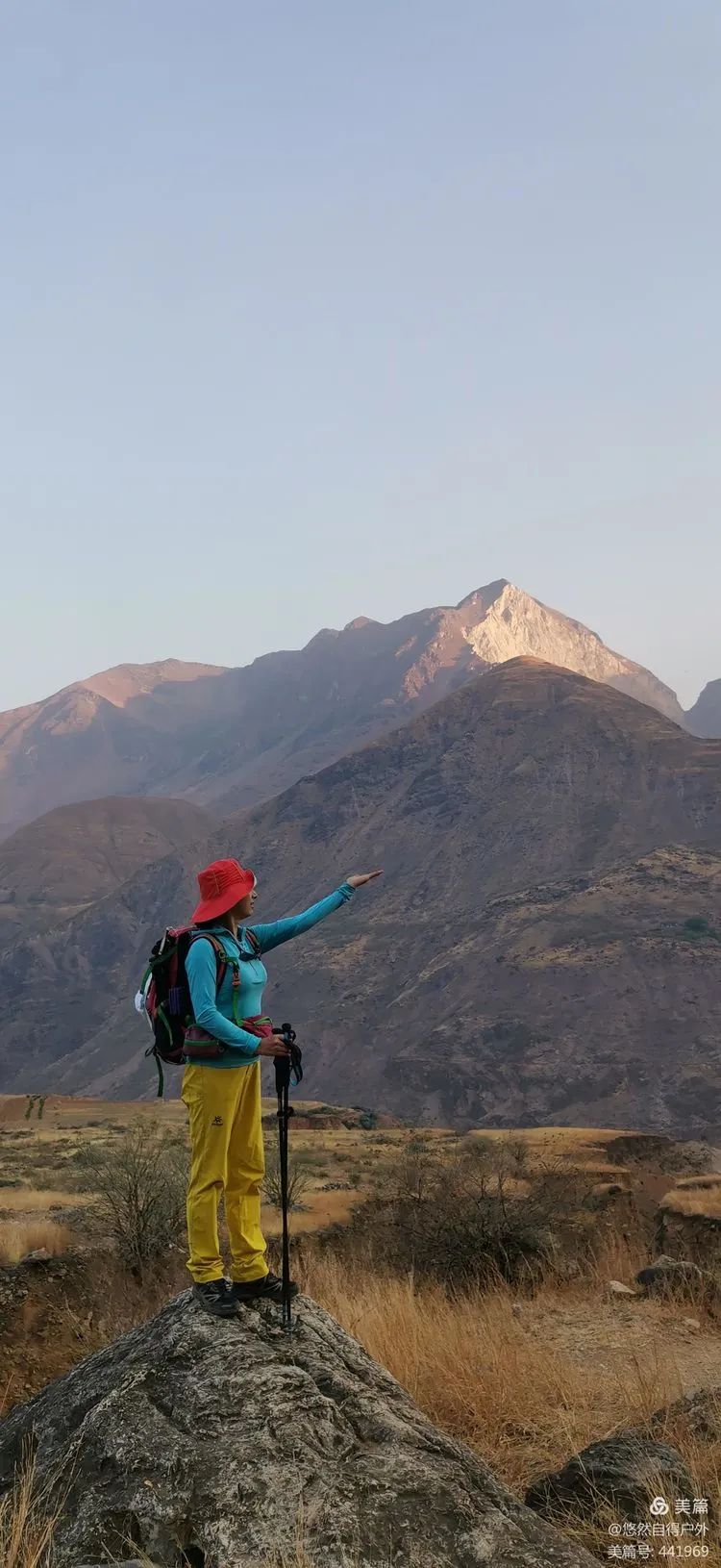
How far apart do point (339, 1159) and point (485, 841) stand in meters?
103

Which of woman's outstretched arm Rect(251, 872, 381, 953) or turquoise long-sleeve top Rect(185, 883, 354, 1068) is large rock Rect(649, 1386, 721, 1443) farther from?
woman's outstretched arm Rect(251, 872, 381, 953)

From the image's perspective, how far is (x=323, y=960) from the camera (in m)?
119

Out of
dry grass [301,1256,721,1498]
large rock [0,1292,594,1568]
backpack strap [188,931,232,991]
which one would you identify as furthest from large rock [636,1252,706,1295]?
backpack strap [188,931,232,991]

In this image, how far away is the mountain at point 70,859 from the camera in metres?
168

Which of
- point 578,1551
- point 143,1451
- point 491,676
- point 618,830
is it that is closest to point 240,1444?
point 143,1451

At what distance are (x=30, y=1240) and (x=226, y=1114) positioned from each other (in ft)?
30.7

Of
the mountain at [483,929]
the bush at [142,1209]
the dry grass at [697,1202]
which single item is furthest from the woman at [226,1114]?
the mountain at [483,929]

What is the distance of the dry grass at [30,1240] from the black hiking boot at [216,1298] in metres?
8.31

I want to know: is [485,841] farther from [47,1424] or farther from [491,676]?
[47,1424]

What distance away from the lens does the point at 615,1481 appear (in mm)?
4082

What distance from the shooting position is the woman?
4.57 m

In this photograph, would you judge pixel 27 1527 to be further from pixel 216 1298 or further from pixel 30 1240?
pixel 30 1240

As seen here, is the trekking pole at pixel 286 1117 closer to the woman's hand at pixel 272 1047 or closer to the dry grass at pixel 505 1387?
the woman's hand at pixel 272 1047

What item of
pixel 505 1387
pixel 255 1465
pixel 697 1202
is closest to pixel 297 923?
pixel 255 1465
